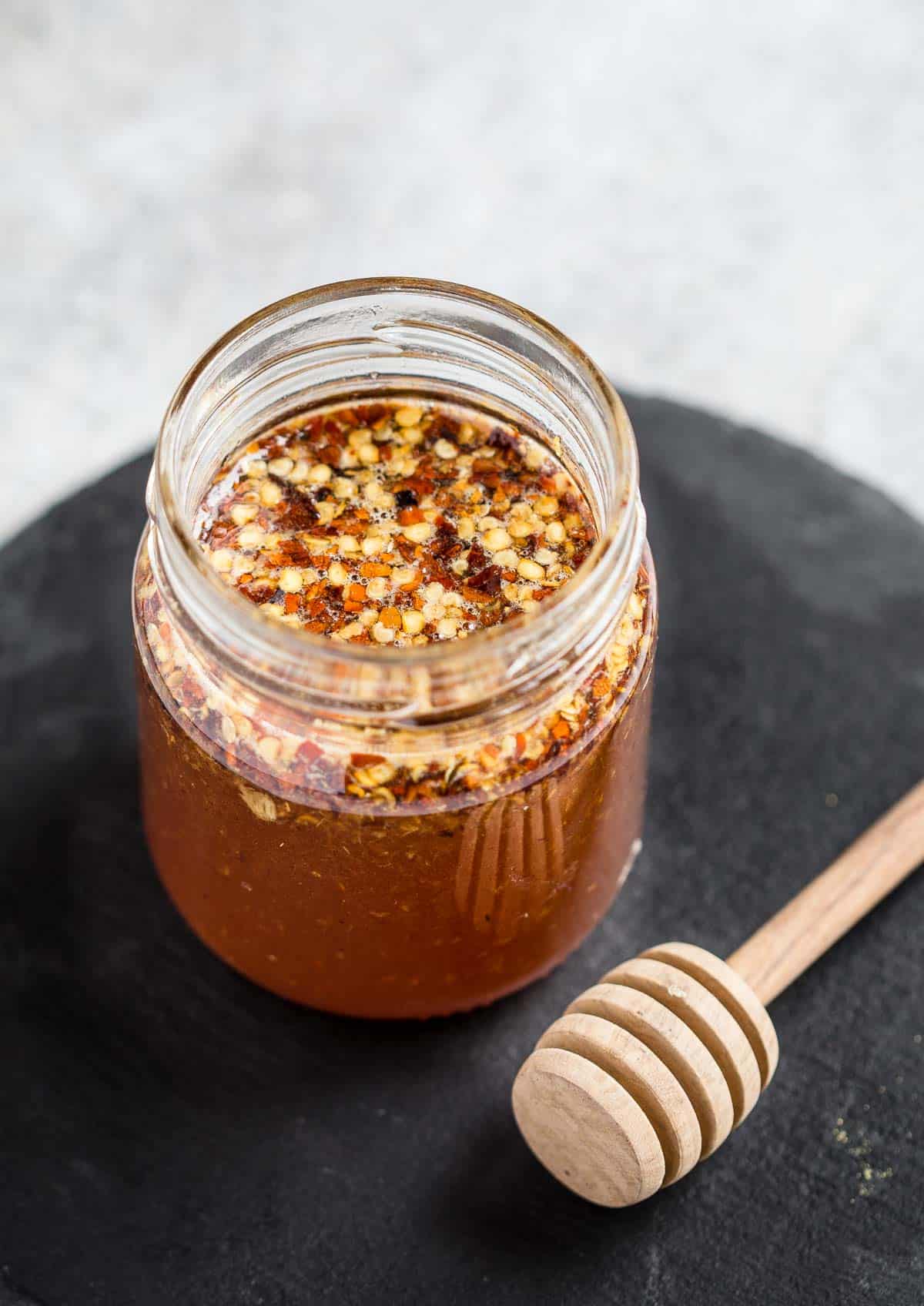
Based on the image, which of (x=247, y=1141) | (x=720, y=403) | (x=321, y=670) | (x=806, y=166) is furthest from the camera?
(x=806, y=166)

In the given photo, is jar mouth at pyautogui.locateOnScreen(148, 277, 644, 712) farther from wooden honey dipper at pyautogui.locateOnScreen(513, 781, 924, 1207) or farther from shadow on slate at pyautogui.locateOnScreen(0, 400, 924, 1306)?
shadow on slate at pyautogui.locateOnScreen(0, 400, 924, 1306)

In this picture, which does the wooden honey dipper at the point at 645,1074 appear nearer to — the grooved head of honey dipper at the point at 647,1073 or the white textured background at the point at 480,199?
the grooved head of honey dipper at the point at 647,1073

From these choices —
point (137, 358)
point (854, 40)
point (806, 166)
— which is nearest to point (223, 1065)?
point (137, 358)

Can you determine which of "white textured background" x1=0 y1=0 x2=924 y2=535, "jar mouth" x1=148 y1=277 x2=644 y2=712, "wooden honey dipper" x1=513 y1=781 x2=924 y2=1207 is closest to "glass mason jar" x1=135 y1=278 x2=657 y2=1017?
"jar mouth" x1=148 y1=277 x2=644 y2=712

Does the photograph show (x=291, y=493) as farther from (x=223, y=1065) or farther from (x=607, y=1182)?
(x=607, y=1182)

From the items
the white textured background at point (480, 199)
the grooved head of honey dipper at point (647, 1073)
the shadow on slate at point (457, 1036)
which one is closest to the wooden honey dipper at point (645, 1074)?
the grooved head of honey dipper at point (647, 1073)

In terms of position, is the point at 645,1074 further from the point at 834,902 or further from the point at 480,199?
the point at 480,199

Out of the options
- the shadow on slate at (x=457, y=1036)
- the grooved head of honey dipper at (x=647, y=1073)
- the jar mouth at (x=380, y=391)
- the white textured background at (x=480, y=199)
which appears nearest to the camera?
the jar mouth at (x=380, y=391)
